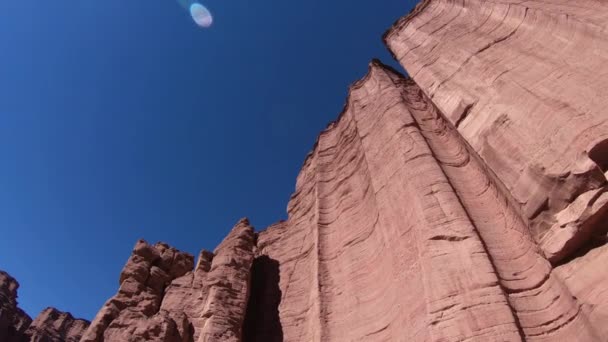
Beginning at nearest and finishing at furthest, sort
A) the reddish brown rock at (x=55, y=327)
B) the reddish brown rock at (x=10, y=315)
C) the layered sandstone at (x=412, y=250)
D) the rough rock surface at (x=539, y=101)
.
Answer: the layered sandstone at (x=412, y=250) → the rough rock surface at (x=539, y=101) → the reddish brown rock at (x=10, y=315) → the reddish brown rock at (x=55, y=327)

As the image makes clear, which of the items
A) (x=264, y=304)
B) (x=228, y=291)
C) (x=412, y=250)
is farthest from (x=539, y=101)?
(x=264, y=304)

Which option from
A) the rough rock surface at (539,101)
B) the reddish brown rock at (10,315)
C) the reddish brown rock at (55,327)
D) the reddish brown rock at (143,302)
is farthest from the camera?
the reddish brown rock at (55,327)

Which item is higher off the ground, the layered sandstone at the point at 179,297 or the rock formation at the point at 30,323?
the rock formation at the point at 30,323

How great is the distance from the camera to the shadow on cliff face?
1363 centimetres

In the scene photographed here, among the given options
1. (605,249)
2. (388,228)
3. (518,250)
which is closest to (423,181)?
(388,228)

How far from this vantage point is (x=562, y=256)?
7.51 meters

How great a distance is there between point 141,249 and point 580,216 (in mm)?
15296

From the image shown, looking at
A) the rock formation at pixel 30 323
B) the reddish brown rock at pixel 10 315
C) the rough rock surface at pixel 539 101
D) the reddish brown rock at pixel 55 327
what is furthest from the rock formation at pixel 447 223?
the reddish brown rock at pixel 55 327

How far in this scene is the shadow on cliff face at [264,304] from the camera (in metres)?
13.6

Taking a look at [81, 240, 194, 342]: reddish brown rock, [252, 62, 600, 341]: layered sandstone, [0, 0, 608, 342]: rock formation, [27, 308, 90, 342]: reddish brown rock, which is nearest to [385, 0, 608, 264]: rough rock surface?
[0, 0, 608, 342]: rock formation

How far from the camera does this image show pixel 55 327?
46188mm

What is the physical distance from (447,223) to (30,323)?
51.7 m

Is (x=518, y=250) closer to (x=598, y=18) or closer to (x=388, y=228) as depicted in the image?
(x=388, y=228)

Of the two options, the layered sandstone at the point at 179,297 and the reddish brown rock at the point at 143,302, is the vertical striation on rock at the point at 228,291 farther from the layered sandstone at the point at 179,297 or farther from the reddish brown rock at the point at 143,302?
the reddish brown rock at the point at 143,302
